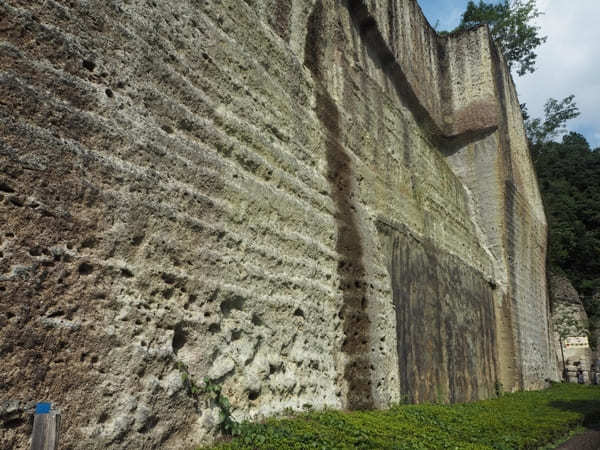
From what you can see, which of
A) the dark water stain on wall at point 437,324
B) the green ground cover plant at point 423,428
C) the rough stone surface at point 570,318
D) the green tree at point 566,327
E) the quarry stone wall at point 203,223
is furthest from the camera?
the rough stone surface at point 570,318

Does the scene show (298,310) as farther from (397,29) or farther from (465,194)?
(465,194)

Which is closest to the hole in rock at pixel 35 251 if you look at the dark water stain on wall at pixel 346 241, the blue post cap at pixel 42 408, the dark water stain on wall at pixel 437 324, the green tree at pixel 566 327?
the blue post cap at pixel 42 408

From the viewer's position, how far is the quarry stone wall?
251 cm

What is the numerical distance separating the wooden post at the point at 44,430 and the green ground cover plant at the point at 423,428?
1.18 metres

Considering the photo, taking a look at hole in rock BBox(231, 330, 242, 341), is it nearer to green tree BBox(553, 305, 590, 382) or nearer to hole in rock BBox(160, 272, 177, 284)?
hole in rock BBox(160, 272, 177, 284)

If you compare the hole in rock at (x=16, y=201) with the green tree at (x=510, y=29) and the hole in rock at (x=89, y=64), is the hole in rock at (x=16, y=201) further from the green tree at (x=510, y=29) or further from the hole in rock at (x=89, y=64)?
the green tree at (x=510, y=29)

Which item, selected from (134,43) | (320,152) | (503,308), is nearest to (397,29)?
(320,152)

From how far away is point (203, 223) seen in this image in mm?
3463

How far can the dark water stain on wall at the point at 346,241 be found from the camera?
490 cm

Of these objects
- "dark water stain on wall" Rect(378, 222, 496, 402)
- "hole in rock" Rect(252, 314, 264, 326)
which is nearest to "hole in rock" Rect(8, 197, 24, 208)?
"hole in rock" Rect(252, 314, 264, 326)

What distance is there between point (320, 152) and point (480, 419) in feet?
11.4

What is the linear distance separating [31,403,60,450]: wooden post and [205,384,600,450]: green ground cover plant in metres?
1.18

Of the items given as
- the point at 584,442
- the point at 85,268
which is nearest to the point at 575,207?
the point at 584,442

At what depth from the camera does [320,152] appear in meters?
5.26
